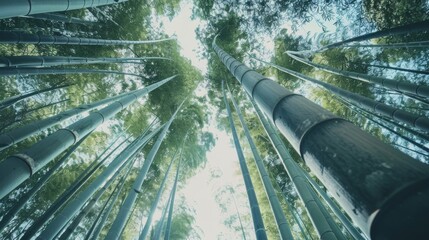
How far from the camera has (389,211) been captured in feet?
1.83

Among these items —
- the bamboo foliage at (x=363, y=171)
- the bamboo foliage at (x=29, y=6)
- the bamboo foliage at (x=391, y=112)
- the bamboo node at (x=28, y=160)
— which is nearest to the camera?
the bamboo foliage at (x=363, y=171)

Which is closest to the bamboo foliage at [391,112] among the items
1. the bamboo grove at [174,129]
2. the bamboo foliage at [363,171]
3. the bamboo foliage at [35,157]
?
the bamboo grove at [174,129]

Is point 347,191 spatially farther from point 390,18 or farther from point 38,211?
point 38,211

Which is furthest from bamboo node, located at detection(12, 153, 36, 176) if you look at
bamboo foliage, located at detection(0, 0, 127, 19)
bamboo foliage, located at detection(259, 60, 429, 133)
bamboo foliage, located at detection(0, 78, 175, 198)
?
bamboo foliage, located at detection(259, 60, 429, 133)

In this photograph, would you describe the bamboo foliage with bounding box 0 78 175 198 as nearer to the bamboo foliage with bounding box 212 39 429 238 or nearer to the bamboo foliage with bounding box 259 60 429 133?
the bamboo foliage with bounding box 212 39 429 238

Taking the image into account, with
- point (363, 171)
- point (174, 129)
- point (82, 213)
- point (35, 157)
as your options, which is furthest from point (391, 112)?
point (174, 129)

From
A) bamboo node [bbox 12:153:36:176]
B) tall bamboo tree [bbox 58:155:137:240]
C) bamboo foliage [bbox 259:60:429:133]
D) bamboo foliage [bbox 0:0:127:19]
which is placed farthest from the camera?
tall bamboo tree [bbox 58:155:137:240]

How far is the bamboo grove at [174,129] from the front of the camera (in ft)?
2.25

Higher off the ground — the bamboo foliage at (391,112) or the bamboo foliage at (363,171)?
the bamboo foliage at (391,112)

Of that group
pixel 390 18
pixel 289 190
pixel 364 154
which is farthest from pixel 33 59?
pixel 289 190

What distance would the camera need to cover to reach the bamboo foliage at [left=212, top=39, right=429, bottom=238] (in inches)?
21.6

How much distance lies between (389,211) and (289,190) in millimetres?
7549

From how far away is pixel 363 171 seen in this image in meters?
0.63

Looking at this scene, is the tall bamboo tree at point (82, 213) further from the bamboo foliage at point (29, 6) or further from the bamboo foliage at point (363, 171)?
the bamboo foliage at point (363, 171)
